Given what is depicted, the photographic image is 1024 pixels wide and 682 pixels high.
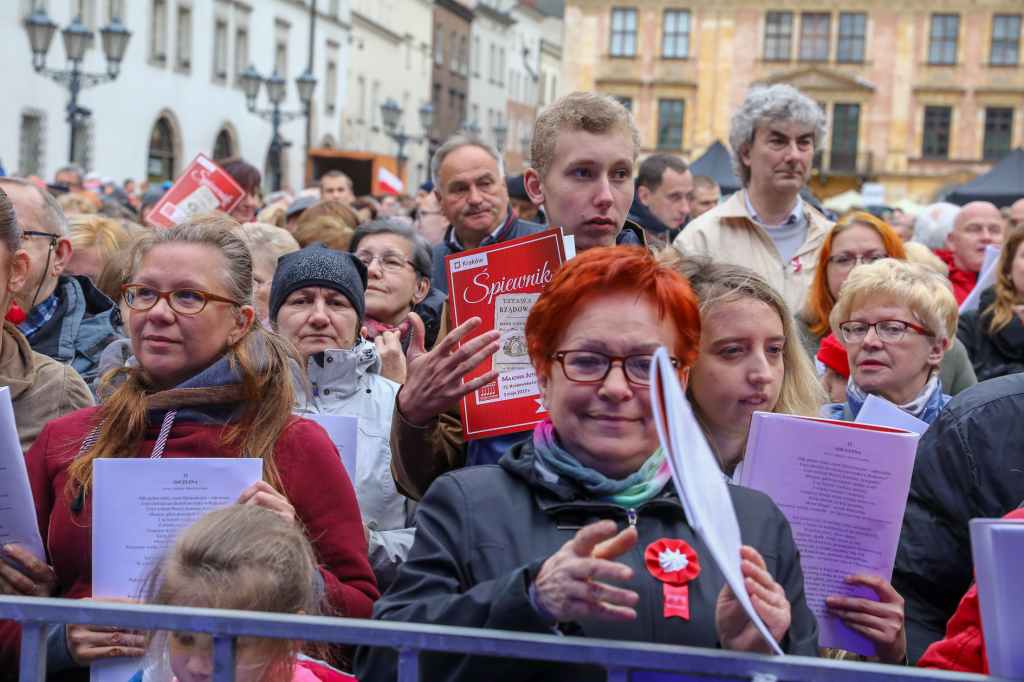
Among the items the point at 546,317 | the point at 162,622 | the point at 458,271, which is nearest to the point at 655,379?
the point at 546,317

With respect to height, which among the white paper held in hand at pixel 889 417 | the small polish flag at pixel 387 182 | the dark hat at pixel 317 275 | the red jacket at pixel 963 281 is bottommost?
the white paper held in hand at pixel 889 417

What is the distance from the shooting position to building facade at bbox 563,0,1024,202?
48219mm

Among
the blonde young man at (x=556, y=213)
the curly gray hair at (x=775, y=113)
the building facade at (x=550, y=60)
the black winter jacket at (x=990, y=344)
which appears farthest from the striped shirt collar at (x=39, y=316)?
the building facade at (x=550, y=60)

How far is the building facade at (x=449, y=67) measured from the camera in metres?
57.3

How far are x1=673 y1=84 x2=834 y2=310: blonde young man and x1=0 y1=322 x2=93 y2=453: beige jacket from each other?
3.06 m

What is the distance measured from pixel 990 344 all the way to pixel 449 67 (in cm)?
5646

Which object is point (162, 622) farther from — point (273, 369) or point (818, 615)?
point (818, 615)

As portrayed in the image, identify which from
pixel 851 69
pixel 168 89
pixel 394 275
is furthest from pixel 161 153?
pixel 851 69

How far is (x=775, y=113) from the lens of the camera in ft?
17.7

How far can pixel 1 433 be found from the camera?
2.46 meters

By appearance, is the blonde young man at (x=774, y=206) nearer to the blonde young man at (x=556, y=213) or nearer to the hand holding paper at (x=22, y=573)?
the blonde young man at (x=556, y=213)

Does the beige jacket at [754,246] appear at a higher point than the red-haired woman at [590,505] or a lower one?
higher

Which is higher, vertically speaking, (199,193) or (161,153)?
(161,153)

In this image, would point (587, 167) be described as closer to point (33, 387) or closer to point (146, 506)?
point (146, 506)
